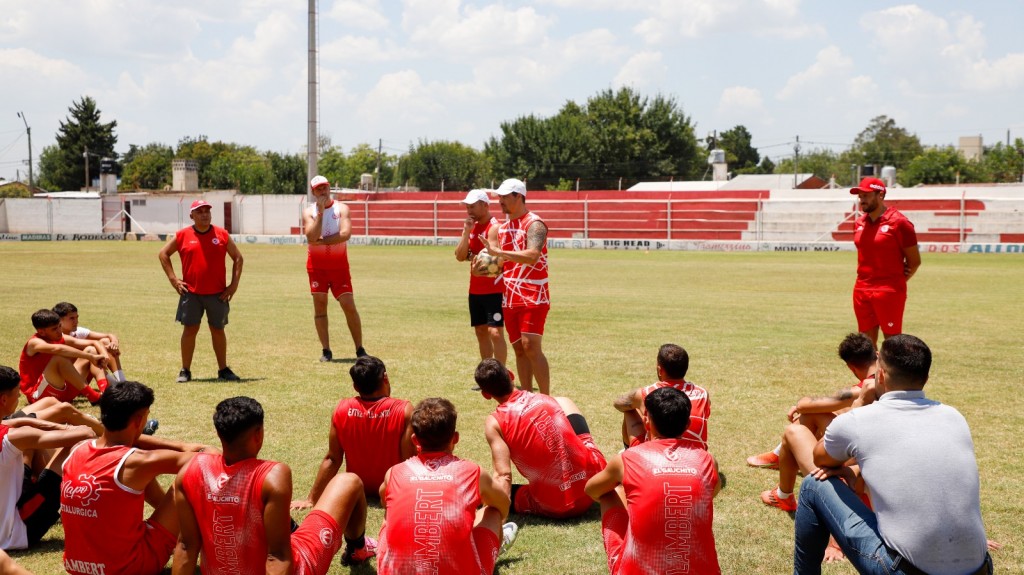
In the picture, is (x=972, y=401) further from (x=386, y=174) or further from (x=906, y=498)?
(x=386, y=174)

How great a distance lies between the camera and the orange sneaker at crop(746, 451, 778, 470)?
6840 millimetres

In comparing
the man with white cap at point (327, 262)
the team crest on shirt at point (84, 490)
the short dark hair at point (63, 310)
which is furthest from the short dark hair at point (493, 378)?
the man with white cap at point (327, 262)

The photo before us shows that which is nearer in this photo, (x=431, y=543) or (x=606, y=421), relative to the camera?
(x=431, y=543)

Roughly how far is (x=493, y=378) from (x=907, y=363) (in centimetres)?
250

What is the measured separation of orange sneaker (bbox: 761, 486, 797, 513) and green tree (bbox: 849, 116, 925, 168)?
10352cm

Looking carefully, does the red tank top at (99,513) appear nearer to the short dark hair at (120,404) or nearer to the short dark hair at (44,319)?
the short dark hair at (120,404)

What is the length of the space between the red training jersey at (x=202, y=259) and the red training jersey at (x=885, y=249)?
6982mm

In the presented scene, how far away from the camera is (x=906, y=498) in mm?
3738

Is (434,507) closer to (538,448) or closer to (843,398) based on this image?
(538,448)

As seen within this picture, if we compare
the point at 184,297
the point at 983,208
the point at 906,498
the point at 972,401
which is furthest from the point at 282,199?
the point at 906,498

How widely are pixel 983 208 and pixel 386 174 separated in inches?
3580

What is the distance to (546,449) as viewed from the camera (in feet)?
18.2

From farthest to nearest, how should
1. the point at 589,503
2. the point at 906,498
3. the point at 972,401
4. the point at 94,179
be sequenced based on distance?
1. the point at 94,179
2. the point at 972,401
3. the point at 589,503
4. the point at 906,498

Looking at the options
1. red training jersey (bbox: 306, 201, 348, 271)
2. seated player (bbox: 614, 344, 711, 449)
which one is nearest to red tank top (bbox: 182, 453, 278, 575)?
seated player (bbox: 614, 344, 711, 449)
